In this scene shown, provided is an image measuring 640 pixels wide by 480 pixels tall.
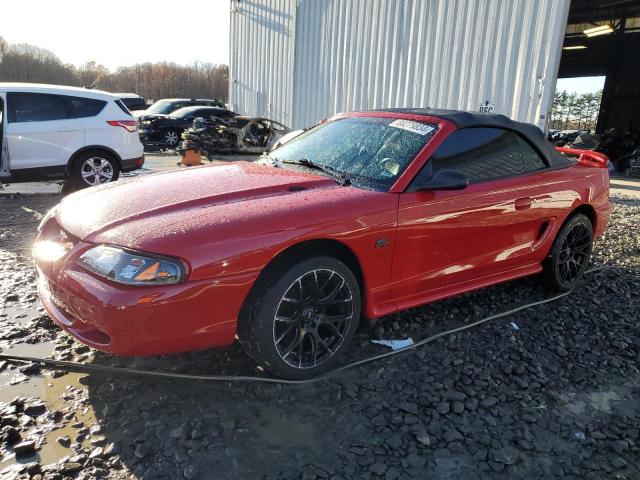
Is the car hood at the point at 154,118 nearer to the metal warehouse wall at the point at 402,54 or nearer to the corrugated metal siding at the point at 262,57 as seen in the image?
the corrugated metal siding at the point at 262,57

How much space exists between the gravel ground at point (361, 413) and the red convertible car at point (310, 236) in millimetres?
314

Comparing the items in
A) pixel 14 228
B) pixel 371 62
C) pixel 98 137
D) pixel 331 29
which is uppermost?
pixel 331 29

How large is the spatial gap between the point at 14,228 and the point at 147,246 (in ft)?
13.6

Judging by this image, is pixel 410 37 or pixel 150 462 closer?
pixel 150 462

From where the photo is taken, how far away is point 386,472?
213 cm

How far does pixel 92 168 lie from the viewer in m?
7.55

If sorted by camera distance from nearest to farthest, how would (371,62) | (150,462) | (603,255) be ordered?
(150,462) → (603,255) → (371,62)

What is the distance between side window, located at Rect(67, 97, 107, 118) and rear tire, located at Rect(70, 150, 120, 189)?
565 millimetres

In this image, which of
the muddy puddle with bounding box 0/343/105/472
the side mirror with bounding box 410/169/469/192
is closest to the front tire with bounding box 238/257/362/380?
the side mirror with bounding box 410/169/469/192

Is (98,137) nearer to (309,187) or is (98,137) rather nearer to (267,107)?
(309,187)

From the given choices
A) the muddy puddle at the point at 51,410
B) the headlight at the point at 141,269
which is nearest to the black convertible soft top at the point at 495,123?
the headlight at the point at 141,269

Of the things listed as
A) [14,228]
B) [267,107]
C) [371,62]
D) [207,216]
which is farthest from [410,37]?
[207,216]

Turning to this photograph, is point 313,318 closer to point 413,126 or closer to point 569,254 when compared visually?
point 413,126

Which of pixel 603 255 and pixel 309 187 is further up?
pixel 309 187
